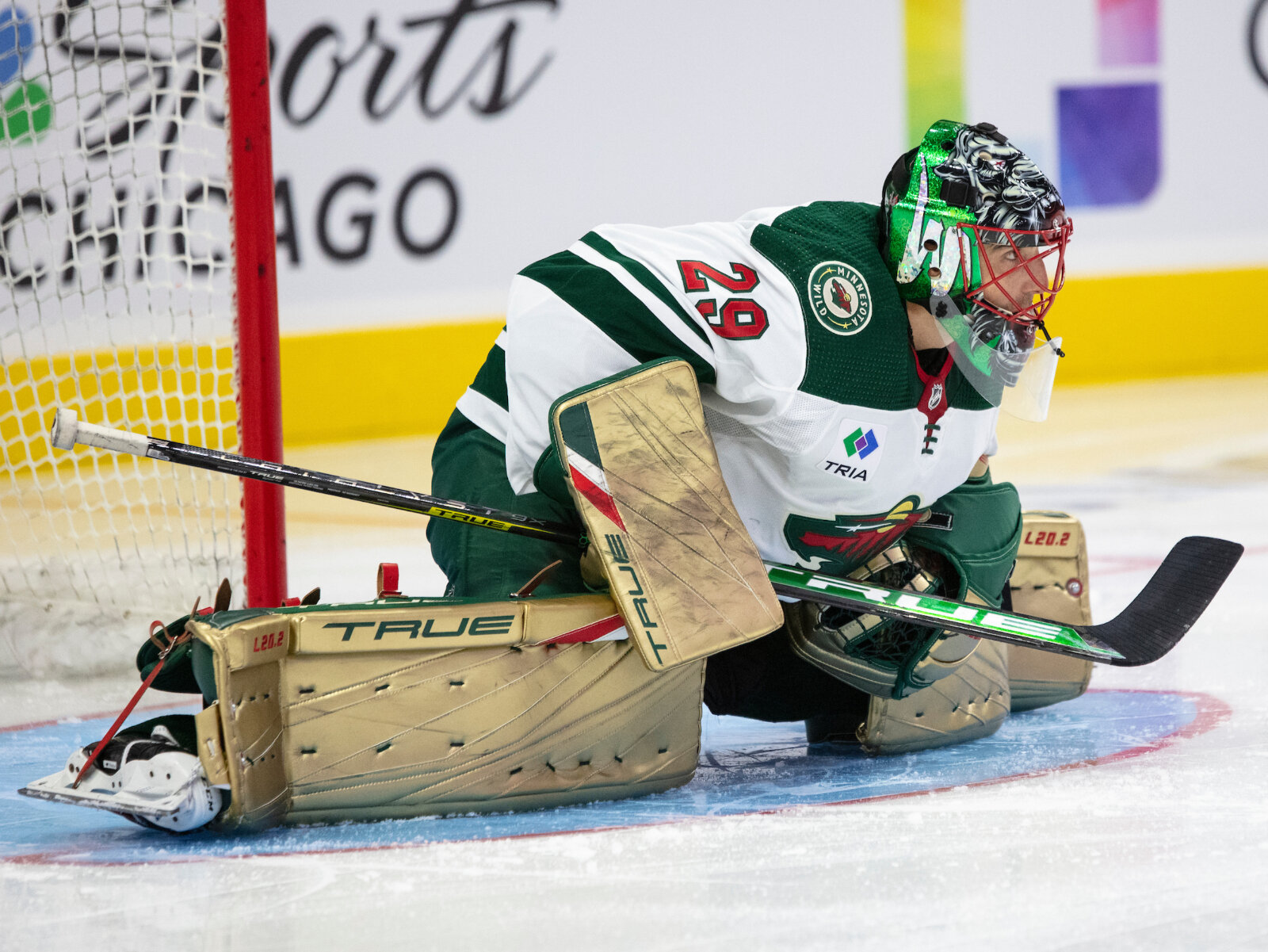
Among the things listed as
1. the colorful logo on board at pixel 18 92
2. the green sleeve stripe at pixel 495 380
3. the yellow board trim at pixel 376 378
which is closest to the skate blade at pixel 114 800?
the green sleeve stripe at pixel 495 380

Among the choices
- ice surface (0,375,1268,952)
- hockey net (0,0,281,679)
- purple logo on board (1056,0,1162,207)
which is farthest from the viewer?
purple logo on board (1056,0,1162,207)

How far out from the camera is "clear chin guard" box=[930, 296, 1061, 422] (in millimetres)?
1759

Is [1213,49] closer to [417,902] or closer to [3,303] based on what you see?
[3,303]

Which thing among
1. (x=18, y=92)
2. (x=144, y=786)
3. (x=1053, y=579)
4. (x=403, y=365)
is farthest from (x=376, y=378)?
(x=144, y=786)

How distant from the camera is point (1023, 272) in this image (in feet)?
5.77

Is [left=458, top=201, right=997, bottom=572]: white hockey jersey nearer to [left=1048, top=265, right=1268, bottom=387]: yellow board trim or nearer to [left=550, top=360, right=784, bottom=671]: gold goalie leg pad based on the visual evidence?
[left=550, top=360, right=784, bottom=671]: gold goalie leg pad

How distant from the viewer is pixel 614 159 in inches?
241

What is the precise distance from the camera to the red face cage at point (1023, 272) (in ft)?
5.67

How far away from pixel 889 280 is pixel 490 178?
4.37 metres

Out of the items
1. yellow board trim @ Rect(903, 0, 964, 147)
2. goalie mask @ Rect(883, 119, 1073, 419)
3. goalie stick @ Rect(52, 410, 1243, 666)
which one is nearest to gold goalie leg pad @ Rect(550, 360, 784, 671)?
goalie stick @ Rect(52, 410, 1243, 666)

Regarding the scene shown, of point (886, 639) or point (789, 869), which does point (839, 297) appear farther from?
point (789, 869)

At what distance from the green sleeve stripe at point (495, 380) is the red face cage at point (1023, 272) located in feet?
1.89

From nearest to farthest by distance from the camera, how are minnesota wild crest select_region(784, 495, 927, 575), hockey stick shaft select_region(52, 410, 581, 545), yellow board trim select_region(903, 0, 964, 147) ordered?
1. hockey stick shaft select_region(52, 410, 581, 545)
2. minnesota wild crest select_region(784, 495, 927, 575)
3. yellow board trim select_region(903, 0, 964, 147)

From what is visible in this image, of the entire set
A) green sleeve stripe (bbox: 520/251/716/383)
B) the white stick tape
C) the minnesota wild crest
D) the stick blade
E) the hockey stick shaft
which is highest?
green sleeve stripe (bbox: 520/251/716/383)
